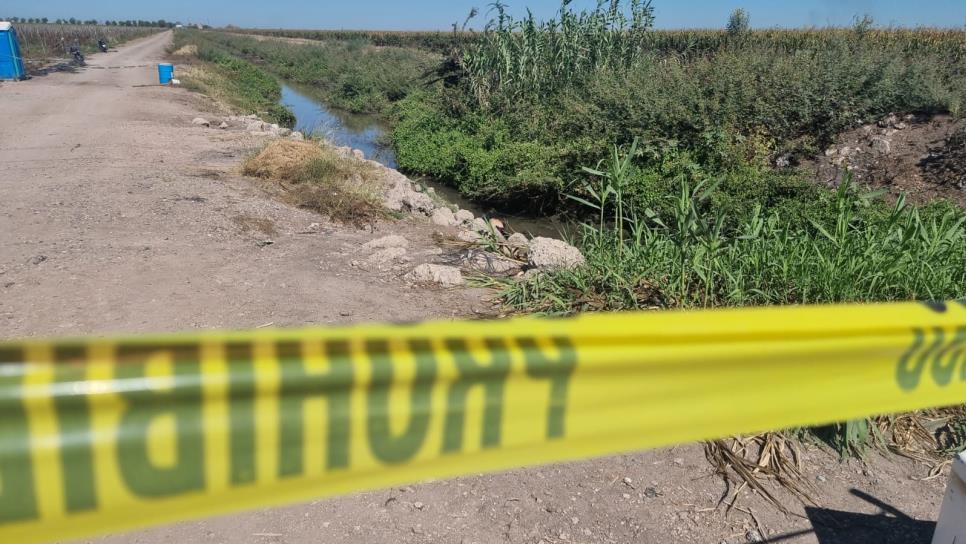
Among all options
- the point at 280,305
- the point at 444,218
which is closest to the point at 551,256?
the point at 280,305

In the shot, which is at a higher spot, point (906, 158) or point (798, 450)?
point (906, 158)

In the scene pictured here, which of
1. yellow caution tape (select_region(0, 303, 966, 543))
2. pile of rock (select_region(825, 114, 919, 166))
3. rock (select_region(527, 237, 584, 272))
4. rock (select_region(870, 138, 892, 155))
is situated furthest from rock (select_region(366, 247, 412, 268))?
rock (select_region(870, 138, 892, 155))

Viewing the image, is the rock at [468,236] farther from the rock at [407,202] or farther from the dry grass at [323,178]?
the rock at [407,202]

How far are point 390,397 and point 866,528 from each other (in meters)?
2.83

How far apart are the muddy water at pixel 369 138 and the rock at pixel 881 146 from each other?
4741 millimetres

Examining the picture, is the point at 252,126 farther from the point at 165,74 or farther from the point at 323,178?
the point at 165,74

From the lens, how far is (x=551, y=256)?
605 cm

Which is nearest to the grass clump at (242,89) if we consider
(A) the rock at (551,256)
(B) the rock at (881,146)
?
(A) the rock at (551,256)

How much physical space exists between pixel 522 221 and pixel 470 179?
75.7 inches

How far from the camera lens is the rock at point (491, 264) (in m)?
6.39

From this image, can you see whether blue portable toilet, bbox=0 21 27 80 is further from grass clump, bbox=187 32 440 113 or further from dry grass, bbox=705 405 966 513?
dry grass, bbox=705 405 966 513

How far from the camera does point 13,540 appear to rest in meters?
1.14

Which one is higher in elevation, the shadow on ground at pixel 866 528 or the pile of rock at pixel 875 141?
the pile of rock at pixel 875 141

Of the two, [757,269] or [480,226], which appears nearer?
[757,269]
